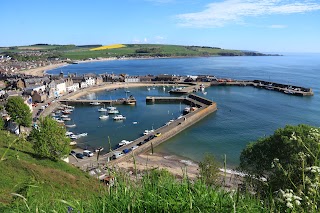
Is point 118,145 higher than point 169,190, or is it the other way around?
point 169,190

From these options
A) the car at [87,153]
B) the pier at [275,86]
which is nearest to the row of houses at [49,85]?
the car at [87,153]

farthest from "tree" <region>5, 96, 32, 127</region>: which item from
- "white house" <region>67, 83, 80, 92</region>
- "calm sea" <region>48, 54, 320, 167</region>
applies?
"white house" <region>67, 83, 80, 92</region>

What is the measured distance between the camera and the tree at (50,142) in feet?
49.5

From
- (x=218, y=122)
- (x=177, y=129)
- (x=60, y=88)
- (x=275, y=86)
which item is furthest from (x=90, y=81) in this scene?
(x=275, y=86)

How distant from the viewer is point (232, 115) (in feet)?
116

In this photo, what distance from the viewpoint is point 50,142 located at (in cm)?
1534

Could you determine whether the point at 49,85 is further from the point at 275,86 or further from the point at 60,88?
the point at 275,86

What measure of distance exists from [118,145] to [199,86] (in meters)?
34.8

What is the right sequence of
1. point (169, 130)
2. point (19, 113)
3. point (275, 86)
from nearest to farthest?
point (19, 113), point (169, 130), point (275, 86)

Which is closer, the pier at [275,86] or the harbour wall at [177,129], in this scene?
the harbour wall at [177,129]

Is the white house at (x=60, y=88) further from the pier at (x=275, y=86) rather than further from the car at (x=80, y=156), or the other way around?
the pier at (x=275, y=86)

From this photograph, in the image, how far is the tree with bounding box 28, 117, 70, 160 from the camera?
49.5ft

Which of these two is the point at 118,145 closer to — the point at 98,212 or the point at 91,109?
the point at 91,109

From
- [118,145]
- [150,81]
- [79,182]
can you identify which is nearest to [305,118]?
[118,145]
